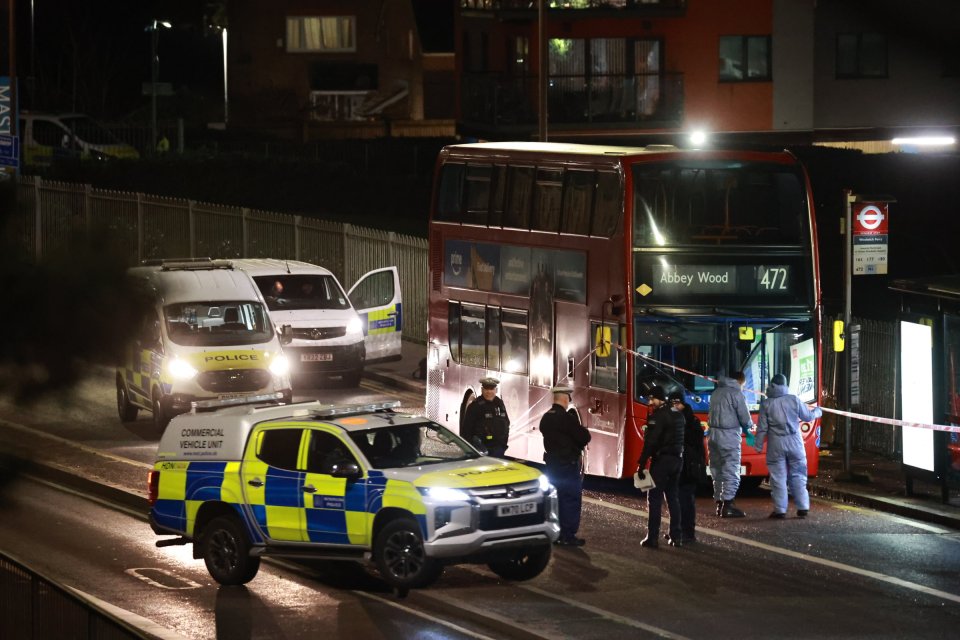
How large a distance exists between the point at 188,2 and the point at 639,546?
75.2m

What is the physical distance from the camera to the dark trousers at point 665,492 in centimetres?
1586

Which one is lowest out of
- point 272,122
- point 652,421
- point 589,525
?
point 589,525

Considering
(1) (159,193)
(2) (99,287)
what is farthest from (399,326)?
(2) (99,287)

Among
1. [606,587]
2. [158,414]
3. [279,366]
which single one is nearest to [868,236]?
[606,587]

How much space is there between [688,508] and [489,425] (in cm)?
238

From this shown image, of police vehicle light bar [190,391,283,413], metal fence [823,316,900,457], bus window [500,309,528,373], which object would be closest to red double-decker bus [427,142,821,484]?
bus window [500,309,528,373]

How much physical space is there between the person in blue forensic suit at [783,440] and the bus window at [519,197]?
4515 mm

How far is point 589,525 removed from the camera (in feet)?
57.6

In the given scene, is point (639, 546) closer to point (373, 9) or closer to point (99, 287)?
point (99, 287)

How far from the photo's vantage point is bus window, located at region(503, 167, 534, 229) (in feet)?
68.0

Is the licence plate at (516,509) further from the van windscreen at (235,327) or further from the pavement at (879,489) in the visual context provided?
the van windscreen at (235,327)

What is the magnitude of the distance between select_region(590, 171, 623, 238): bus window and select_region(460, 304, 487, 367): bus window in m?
2.97

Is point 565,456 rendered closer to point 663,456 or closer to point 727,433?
point 663,456

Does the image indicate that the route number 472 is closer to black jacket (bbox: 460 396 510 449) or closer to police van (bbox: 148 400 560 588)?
black jacket (bbox: 460 396 510 449)
